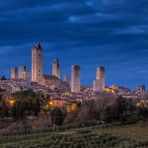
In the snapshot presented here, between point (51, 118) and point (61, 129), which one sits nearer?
point (61, 129)

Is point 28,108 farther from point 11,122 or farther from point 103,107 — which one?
point 103,107

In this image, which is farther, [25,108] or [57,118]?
[25,108]

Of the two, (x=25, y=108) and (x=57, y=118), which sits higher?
(x=25, y=108)

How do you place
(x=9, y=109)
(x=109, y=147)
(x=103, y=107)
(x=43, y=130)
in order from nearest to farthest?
(x=109, y=147) → (x=43, y=130) → (x=103, y=107) → (x=9, y=109)

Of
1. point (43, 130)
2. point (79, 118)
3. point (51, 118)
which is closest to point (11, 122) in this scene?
point (51, 118)

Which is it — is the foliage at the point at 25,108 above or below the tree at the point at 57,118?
above

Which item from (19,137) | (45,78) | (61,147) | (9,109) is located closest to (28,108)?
(9,109)

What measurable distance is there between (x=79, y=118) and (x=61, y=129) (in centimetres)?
1274

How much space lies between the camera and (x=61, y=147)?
33.2 meters

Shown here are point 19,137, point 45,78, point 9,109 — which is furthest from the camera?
point 45,78

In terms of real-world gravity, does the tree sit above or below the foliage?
below

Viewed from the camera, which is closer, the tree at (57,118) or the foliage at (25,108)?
the tree at (57,118)

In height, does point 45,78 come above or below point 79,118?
above

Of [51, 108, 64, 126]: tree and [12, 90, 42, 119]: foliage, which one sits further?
[12, 90, 42, 119]: foliage
